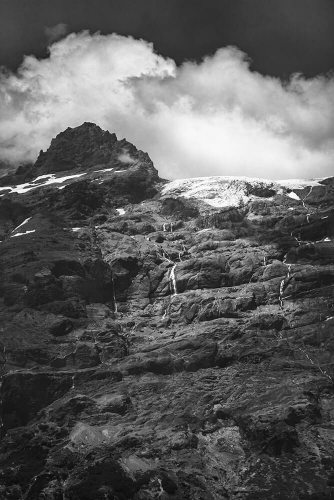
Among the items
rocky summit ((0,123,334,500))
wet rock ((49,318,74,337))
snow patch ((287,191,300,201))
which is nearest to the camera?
rocky summit ((0,123,334,500))

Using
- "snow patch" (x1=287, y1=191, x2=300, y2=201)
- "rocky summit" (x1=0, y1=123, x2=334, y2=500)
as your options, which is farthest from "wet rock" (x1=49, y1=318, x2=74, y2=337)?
"snow patch" (x1=287, y1=191, x2=300, y2=201)

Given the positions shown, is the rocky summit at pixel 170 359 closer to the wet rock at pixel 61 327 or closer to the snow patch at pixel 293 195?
the wet rock at pixel 61 327

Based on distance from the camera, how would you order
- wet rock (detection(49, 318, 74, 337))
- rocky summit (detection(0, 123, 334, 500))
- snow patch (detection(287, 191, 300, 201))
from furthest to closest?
snow patch (detection(287, 191, 300, 201))
wet rock (detection(49, 318, 74, 337))
rocky summit (detection(0, 123, 334, 500))

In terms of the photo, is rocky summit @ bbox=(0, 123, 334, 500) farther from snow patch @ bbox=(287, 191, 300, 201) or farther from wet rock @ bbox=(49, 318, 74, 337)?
snow patch @ bbox=(287, 191, 300, 201)

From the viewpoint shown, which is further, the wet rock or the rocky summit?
the wet rock

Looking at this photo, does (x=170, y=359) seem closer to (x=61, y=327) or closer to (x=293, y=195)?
(x=61, y=327)

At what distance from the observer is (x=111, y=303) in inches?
5389

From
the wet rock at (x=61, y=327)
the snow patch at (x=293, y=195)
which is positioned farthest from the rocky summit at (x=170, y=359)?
the snow patch at (x=293, y=195)

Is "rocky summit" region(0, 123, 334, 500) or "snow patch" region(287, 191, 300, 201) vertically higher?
"snow patch" region(287, 191, 300, 201)

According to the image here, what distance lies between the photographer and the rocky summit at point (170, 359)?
83062 mm

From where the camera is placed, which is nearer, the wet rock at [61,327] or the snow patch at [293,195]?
the wet rock at [61,327]

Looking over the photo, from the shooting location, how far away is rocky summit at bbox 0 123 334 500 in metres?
83.1

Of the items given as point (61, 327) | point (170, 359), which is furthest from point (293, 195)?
point (170, 359)

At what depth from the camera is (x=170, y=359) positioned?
108812 mm
